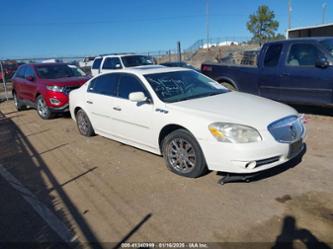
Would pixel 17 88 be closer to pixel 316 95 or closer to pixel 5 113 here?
pixel 5 113

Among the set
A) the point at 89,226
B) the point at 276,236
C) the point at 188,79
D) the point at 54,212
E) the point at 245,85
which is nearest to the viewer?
the point at 276,236

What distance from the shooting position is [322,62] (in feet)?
21.8

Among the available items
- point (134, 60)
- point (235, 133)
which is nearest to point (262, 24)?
point (134, 60)

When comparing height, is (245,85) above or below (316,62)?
below

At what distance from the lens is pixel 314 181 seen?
4.12 metres

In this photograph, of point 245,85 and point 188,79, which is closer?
point 188,79

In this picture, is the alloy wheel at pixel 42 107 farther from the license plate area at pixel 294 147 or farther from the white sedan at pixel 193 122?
the license plate area at pixel 294 147

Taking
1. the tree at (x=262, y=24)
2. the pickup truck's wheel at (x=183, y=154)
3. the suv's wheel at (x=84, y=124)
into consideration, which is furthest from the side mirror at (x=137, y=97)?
the tree at (x=262, y=24)


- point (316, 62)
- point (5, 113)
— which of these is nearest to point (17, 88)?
point (5, 113)

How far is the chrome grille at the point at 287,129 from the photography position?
3.93 m

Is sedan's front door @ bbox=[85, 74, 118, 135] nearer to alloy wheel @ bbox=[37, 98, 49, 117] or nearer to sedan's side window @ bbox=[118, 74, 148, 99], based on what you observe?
sedan's side window @ bbox=[118, 74, 148, 99]

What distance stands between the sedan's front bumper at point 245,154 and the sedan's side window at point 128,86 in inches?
64.9

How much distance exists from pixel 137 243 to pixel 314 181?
260cm

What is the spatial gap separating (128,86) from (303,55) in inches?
175
